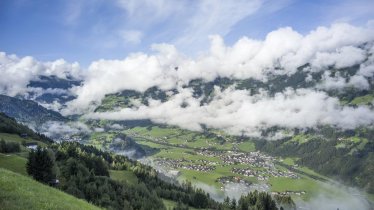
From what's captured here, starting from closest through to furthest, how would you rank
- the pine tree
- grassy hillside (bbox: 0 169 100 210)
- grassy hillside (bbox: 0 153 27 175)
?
1. grassy hillside (bbox: 0 169 100 210)
2. the pine tree
3. grassy hillside (bbox: 0 153 27 175)

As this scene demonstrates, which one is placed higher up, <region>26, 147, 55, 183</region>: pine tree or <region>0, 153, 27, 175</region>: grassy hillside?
<region>26, 147, 55, 183</region>: pine tree

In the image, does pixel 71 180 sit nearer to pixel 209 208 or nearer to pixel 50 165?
pixel 50 165

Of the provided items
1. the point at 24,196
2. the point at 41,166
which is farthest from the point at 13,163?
the point at 24,196

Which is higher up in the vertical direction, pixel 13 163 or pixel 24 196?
pixel 24 196

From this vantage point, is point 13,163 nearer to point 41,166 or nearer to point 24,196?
point 41,166

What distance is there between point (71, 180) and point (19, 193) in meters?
91.0

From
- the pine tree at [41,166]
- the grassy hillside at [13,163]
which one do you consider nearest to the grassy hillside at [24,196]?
the pine tree at [41,166]

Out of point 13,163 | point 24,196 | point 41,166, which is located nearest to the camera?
point 24,196

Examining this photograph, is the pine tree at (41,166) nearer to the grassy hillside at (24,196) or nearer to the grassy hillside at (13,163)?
the grassy hillside at (13,163)

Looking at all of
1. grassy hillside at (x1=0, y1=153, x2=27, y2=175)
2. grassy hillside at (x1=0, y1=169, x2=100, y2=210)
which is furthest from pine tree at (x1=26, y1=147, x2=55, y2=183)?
grassy hillside at (x1=0, y1=169, x2=100, y2=210)

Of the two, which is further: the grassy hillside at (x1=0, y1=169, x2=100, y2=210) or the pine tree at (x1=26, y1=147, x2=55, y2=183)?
the pine tree at (x1=26, y1=147, x2=55, y2=183)

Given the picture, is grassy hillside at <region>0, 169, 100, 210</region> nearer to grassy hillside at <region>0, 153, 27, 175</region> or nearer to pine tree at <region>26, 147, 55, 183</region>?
pine tree at <region>26, 147, 55, 183</region>

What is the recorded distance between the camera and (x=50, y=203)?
38.9 metres

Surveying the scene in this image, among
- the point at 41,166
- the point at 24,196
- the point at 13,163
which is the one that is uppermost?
the point at 24,196
